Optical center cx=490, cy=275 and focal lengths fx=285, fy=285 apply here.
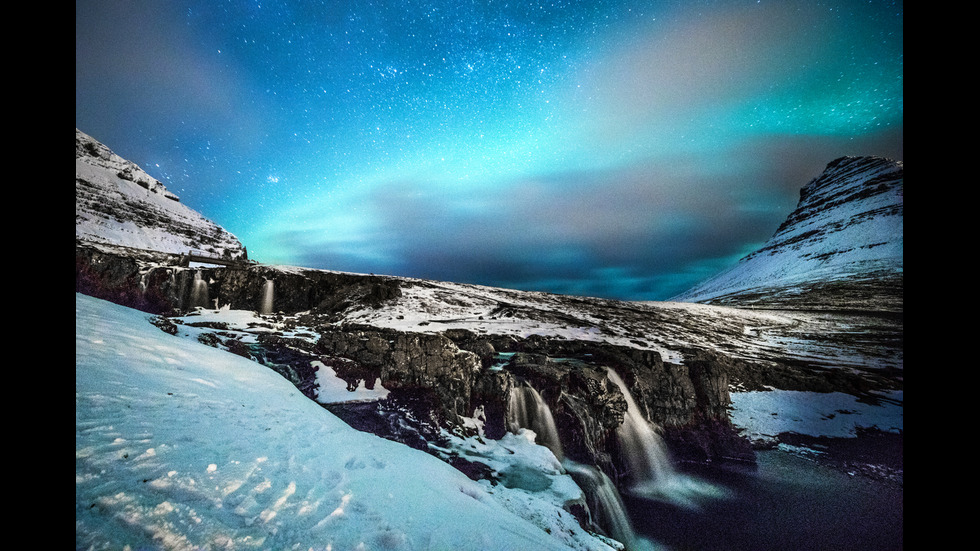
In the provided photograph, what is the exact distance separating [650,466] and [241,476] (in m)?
10.4

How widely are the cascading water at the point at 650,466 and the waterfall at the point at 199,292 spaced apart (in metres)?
13.8

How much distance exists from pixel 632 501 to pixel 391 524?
761cm

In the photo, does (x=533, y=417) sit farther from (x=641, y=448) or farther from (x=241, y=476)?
(x=241, y=476)

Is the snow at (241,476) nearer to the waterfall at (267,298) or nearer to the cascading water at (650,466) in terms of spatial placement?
the cascading water at (650,466)

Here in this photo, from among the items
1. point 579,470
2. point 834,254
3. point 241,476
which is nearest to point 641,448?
point 579,470

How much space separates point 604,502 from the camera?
23.0 feet

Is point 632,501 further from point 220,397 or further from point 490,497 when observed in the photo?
point 220,397

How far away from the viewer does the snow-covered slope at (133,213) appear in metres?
15.5

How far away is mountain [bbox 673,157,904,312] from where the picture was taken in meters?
23.5

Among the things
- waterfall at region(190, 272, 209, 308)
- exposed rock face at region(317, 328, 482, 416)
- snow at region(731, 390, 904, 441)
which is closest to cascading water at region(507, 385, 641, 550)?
exposed rock face at region(317, 328, 482, 416)

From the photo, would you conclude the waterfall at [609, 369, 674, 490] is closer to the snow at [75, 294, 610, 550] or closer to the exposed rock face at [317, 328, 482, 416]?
the snow at [75, 294, 610, 550]
